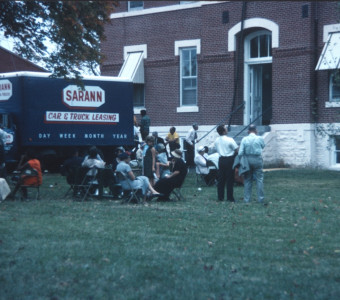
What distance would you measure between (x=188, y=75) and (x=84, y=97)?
6.68 meters

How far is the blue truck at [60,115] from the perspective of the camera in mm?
22719

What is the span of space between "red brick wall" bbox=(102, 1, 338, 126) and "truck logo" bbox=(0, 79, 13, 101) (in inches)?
338

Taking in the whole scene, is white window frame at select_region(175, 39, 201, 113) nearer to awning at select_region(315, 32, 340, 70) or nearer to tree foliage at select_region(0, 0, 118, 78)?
awning at select_region(315, 32, 340, 70)

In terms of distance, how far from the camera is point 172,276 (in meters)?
7.28

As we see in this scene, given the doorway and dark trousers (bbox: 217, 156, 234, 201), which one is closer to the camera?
dark trousers (bbox: 217, 156, 234, 201)

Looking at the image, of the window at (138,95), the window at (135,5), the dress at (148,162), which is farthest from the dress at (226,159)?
the window at (135,5)

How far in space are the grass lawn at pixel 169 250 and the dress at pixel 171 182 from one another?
0.59 metres

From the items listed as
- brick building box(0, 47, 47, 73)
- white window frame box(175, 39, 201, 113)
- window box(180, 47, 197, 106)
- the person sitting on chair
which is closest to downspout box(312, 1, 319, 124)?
white window frame box(175, 39, 201, 113)

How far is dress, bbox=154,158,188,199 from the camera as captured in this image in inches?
595

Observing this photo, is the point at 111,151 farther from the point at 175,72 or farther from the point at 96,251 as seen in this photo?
the point at 96,251

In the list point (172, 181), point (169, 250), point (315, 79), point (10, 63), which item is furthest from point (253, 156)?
point (10, 63)

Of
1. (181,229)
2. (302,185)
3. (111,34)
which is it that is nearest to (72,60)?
(181,229)

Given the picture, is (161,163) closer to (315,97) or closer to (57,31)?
(57,31)

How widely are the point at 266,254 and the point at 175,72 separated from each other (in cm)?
2156
